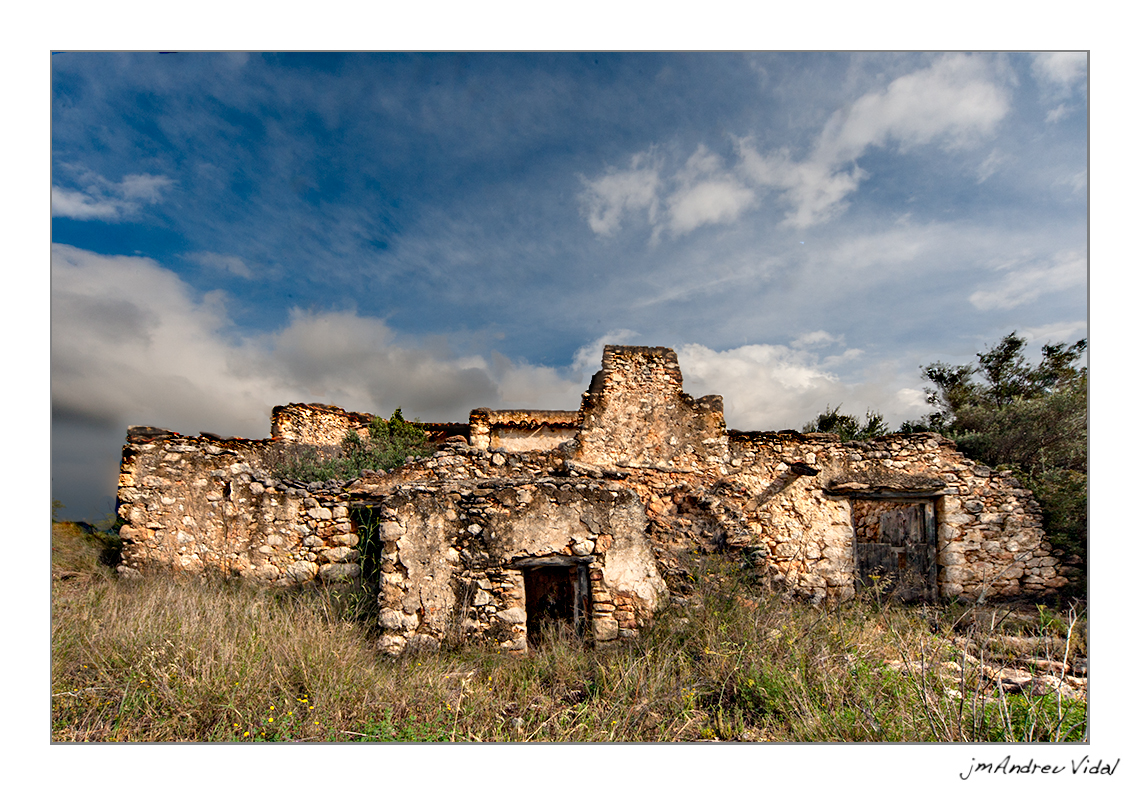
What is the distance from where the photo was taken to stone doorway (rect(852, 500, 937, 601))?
7203mm

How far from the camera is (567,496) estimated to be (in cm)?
468

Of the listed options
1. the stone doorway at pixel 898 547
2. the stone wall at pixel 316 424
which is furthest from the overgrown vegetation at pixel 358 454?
the stone doorway at pixel 898 547

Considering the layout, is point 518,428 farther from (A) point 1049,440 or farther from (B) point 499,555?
(A) point 1049,440

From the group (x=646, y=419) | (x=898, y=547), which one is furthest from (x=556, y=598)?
(x=898, y=547)

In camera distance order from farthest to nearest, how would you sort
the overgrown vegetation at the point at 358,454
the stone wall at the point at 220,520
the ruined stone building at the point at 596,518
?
the overgrown vegetation at the point at 358,454 < the stone wall at the point at 220,520 < the ruined stone building at the point at 596,518

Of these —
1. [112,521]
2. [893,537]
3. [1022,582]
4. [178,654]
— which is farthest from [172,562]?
A: [893,537]

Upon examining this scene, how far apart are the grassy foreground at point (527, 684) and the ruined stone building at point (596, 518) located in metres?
0.63

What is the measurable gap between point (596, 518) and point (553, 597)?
222 cm

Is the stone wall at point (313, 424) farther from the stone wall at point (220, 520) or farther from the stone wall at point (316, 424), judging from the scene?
the stone wall at point (220, 520)

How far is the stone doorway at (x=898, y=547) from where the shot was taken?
7203 mm

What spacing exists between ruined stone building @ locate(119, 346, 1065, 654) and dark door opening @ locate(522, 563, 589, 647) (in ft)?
0.11

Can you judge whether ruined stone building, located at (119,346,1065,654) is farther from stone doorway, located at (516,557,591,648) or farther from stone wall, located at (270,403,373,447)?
stone wall, located at (270,403,373,447)

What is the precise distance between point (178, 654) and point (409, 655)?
5.54ft
